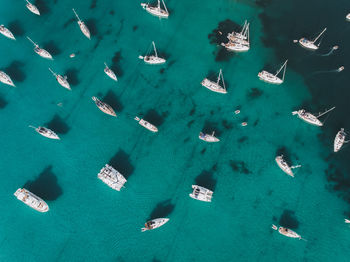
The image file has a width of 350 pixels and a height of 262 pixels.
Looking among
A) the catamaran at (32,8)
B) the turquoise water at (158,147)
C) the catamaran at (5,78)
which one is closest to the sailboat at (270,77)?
the turquoise water at (158,147)

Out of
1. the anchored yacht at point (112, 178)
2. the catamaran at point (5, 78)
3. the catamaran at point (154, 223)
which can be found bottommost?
the catamaran at point (154, 223)

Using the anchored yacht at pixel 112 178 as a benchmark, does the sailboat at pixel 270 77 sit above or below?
above

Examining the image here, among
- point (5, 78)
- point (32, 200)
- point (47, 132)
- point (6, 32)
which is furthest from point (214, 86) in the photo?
point (6, 32)

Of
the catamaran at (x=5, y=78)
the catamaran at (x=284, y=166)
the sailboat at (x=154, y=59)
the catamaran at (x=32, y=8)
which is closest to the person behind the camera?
the catamaran at (x=284, y=166)

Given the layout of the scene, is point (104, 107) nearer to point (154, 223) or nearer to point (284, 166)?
point (154, 223)

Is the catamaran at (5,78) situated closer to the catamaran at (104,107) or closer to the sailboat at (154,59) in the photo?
the catamaran at (104,107)

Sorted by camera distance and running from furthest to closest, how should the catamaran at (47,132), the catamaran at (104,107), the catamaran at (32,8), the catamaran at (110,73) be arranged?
the catamaran at (32,8)
the catamaran at (110,73)
the catamaran at (104,107)
the catamaran at (47,132)

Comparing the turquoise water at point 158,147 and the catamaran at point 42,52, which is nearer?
the turquoise water at point 158,147

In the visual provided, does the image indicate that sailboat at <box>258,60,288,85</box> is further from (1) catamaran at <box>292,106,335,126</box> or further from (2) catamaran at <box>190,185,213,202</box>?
(2) catamaran at <box>190,185,213,202</box>
